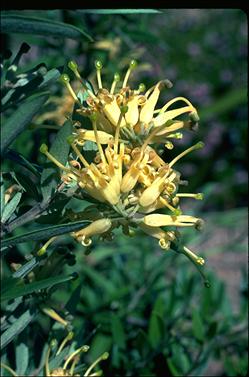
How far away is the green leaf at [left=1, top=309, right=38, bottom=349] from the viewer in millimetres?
679

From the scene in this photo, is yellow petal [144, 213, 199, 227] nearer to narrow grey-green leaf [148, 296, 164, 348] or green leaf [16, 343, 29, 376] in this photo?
green leaf [16, 343, 29, 376]

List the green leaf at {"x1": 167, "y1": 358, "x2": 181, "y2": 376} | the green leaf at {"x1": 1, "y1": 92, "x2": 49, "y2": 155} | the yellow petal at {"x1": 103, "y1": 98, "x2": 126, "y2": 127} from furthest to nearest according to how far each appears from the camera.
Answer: the green leaf at {"x1": 167, "y1": 358, "x2": 181, "y2": 376}, the yellow petal at {"x1": 103, "y1": 98, "x2": 126, "y2": 127}, the green leaf at {"x1": 1, "y1": 92, "x2": 49, "y2": 155}

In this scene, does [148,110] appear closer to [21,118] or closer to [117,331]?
[21,118]

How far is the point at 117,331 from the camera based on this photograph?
111cm

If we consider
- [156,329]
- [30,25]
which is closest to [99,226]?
[30,25]

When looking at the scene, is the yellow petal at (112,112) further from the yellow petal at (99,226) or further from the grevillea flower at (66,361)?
the grevillea flower at (66,361)

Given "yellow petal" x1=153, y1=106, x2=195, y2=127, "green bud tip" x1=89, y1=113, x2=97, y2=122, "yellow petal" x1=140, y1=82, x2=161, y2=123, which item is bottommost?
"yellow petal" x1=153, y1=106, x2=195, y2=127

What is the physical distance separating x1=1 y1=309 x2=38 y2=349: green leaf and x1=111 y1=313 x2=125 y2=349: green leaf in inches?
16.1

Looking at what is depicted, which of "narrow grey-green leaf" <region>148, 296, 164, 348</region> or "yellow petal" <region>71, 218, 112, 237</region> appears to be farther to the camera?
"narrow grey-green leaf" <region>148, 296, 164, 348</region>

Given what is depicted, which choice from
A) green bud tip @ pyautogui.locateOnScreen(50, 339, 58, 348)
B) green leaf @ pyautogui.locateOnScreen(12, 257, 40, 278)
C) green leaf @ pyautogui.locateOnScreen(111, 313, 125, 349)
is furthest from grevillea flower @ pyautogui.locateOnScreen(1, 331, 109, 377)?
A: green leaf @ pyautogui.locateOnScreen(111, 313, 125, 349)

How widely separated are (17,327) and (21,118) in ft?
0.84

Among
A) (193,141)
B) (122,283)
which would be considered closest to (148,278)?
(122,283)

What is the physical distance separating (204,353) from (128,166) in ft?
2.13

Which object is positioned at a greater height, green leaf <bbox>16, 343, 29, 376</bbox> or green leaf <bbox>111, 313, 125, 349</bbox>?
green leaf <bbox>16, 343, 29, 376</bbox>
